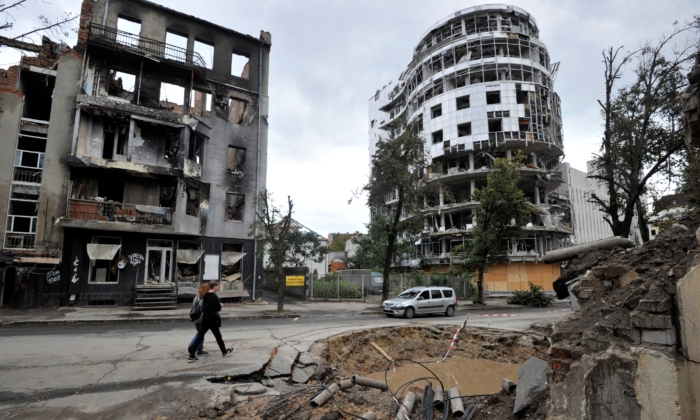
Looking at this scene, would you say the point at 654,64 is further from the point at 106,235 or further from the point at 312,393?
A: the point at 106,235

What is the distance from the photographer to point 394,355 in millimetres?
11500

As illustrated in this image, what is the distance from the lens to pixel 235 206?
971 inches

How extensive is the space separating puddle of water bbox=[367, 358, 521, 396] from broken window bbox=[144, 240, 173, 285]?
1540 cm

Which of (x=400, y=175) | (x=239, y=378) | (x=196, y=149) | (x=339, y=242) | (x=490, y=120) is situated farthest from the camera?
(x=339, y=242)

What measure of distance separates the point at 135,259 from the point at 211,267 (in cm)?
395

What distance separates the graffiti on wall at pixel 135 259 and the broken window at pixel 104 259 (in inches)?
22.9

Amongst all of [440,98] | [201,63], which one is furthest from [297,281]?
[440,98]

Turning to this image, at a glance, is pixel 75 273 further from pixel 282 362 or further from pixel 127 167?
pixel 282 362

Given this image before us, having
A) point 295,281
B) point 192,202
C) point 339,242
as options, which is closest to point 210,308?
point 192,202

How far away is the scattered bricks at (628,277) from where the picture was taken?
425 centimetres

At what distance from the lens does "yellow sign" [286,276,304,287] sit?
2675cm

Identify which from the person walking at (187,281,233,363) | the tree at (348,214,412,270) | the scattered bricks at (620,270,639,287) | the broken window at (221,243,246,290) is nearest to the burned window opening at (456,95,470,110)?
the tree at (348,214,412,270)

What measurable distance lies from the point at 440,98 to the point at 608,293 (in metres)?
46.7

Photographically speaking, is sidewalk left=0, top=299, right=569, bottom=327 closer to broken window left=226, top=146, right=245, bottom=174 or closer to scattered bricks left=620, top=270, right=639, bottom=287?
broken window left=226, top=146, right=245, bottom=174
